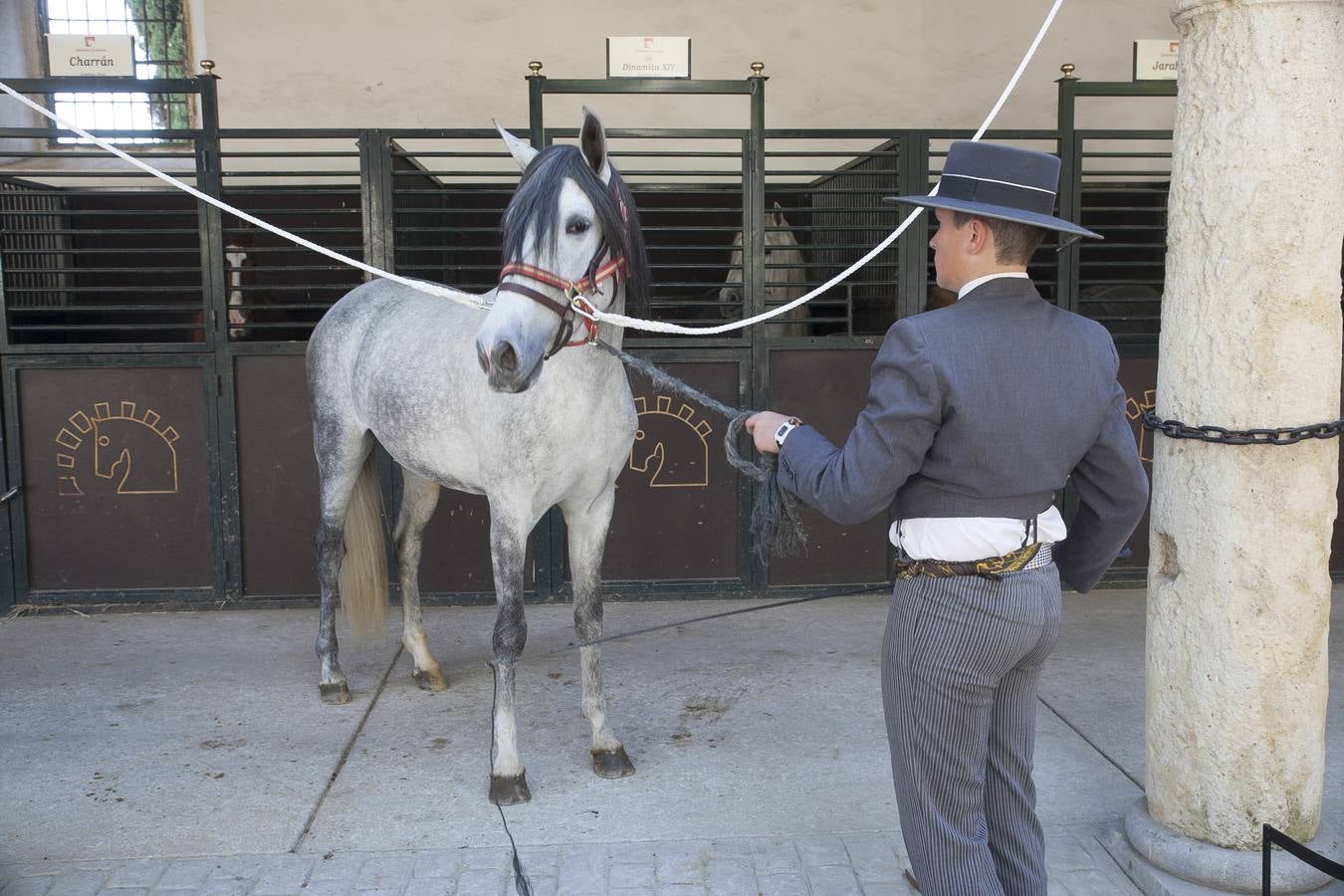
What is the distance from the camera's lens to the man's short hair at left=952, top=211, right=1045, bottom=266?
6.63ft

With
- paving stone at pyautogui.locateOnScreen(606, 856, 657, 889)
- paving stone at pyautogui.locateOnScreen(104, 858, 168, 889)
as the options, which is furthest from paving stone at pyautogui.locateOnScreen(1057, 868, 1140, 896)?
paving stone at pyautogui.locateOnScreen(104, 858, 168, 889)

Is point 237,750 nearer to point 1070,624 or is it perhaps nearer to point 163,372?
point 163,372

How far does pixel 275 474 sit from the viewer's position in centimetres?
527

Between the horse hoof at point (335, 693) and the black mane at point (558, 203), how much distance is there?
6.71 ft

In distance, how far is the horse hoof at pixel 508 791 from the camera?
3258 mm

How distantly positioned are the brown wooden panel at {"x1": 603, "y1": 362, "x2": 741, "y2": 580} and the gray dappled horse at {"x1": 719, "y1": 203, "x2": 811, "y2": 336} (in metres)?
0.45

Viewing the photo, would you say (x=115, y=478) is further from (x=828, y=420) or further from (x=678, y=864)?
(x=678, y=864)

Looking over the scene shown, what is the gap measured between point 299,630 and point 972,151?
3992mm

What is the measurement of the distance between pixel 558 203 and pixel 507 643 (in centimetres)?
137

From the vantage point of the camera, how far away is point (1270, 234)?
260 centimetres

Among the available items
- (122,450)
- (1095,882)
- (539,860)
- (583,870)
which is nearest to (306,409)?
(122,450)

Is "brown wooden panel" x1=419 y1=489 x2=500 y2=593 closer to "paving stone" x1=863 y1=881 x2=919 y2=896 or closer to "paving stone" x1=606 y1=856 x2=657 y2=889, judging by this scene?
"paving stone" x1=606 y1=856 x2=657 y2=889

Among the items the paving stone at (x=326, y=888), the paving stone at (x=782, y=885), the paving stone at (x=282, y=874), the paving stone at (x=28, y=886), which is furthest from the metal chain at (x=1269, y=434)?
the paving stone at (x=28, y=886)

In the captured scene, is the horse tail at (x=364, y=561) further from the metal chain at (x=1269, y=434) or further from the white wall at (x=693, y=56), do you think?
the white wall at (x=693, y=56)
